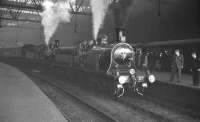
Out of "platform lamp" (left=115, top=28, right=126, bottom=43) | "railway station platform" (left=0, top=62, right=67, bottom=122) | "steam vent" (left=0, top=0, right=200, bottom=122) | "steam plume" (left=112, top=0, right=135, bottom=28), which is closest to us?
"railway station platform" (left=0, top=62, right=67, bottom=122)

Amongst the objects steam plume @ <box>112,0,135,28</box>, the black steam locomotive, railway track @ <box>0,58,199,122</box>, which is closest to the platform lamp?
the black steam locomotive

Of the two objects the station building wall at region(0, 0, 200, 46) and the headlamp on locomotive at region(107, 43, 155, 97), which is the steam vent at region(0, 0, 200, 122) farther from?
the station building wall at region(0, 0, 200, 46)

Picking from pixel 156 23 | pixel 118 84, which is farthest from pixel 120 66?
pixel 156 23

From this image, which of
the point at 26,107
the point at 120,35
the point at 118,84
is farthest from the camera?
the point at 120,35

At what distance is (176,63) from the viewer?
13.0 m

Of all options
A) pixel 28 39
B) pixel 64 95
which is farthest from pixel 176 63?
pixel 28 39

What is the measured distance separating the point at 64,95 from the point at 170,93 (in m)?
5.13

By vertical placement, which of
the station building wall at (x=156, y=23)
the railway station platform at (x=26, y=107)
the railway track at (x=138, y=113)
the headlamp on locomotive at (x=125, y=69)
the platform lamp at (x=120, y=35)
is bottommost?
the railway track at (x=138, y=113)

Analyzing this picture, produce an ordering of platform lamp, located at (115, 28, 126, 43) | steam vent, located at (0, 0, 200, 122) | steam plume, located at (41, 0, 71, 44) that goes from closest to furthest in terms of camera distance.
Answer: steam vent, located at (0, 0, 200, 122), platform lamp, located at (115, 28, 126, 43), steam plume, located at (41, 0, 71, 44)

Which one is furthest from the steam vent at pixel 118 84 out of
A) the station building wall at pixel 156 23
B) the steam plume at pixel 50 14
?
the steam plume at pixel 50 14

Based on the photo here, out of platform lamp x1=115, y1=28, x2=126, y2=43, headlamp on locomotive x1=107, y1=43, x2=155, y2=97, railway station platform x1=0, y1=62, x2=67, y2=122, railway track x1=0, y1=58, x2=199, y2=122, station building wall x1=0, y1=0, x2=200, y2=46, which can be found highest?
station building wall x1=0, y1=0, x2=200, y2=46

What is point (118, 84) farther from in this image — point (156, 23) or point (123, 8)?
point (156, 23)

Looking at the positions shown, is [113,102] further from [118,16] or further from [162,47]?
[118,16]

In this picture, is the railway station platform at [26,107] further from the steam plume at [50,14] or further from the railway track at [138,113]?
the steam plume at [50,14]
